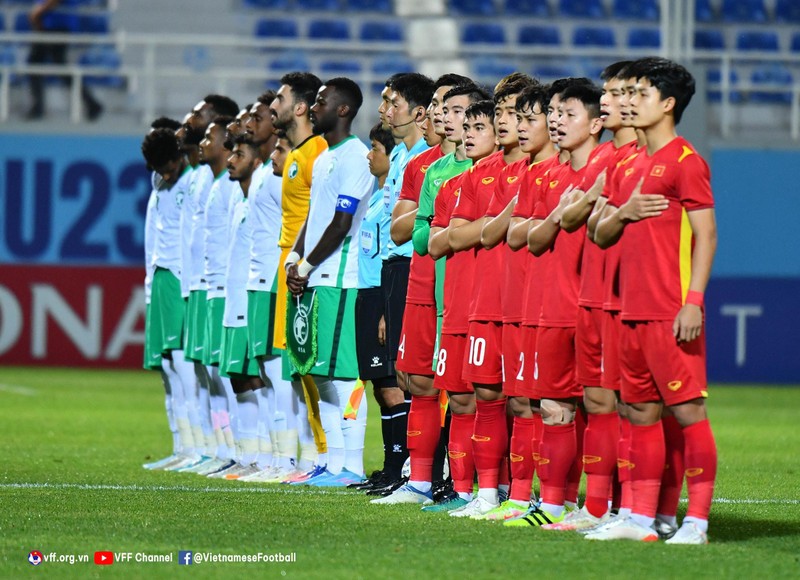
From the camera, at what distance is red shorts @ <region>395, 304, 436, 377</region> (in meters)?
7.65

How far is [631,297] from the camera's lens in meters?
5.96

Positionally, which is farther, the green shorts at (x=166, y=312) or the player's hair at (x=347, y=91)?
the green shorts at (x=166, y=312)

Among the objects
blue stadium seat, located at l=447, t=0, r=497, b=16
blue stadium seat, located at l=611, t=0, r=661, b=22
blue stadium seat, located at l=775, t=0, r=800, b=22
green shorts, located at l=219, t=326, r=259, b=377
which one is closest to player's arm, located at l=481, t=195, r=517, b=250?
green shorts, located at l=219, t=326, r=259, b=377

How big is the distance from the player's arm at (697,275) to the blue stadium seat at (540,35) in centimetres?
1791

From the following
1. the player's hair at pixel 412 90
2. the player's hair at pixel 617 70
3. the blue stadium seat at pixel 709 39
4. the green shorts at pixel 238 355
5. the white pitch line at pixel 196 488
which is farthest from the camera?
the blue stadium seat at pixel 709 39

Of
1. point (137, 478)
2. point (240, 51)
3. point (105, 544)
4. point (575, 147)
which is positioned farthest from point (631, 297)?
point (240, 51)

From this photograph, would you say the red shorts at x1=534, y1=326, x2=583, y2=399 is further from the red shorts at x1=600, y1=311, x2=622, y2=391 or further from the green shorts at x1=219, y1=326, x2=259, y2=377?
the green shorts at x1=219, y1=326, x2=259, y2=377

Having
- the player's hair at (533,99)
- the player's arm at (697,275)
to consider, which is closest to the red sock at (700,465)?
the player's arm at (697,275)

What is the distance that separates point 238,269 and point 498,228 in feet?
10.9

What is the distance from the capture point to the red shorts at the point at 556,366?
650 cm

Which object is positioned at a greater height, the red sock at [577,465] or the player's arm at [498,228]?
the player's arm at [498,228]

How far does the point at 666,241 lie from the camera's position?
19.5 feet

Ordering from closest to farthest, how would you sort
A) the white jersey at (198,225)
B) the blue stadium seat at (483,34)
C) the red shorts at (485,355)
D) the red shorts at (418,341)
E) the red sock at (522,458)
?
the red sock at (522,458), the red shorts at (485,355), the red shorts at (418,341), the white jersey at (198,225), the blue stadium seat at (483,34)

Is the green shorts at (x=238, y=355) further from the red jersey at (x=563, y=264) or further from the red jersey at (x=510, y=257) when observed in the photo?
the red jersey at (x=563, y=264)
